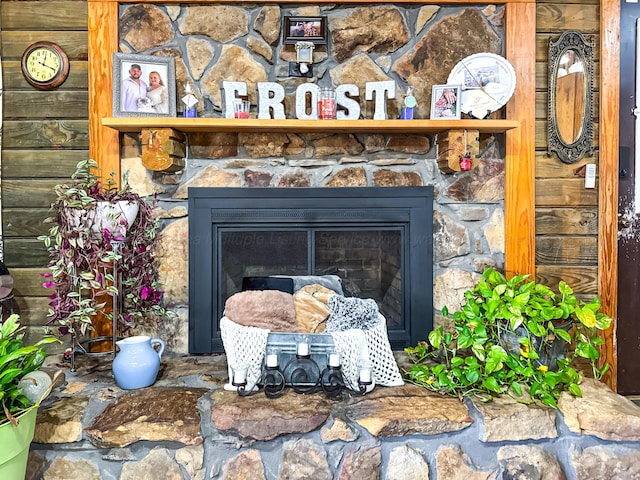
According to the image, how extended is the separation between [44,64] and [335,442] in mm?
1941

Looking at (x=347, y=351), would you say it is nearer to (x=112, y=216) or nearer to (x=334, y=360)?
(x=334, y=360)

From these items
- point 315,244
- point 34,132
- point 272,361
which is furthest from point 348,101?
point 34,132

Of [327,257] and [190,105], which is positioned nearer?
[190,105]

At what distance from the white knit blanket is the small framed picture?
94 cm

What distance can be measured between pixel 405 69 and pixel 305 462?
163 cm

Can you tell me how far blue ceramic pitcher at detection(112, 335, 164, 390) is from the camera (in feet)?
5.87

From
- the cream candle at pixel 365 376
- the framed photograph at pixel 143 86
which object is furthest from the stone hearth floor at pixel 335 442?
the framed photograph at pixel 143 86

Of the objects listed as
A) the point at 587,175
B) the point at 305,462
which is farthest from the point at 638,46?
the point at 305,462

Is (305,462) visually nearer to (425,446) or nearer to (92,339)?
(425,446)

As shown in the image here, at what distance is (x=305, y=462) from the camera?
1.60m

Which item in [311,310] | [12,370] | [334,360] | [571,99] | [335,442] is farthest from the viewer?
[571,99]

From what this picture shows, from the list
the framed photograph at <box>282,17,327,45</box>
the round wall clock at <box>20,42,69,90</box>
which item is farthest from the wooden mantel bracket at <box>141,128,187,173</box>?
the framed photograph at <box>282,17,327,45</box>

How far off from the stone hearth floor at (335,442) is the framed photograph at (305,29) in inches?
58.8

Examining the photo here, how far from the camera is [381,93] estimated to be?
219cm
